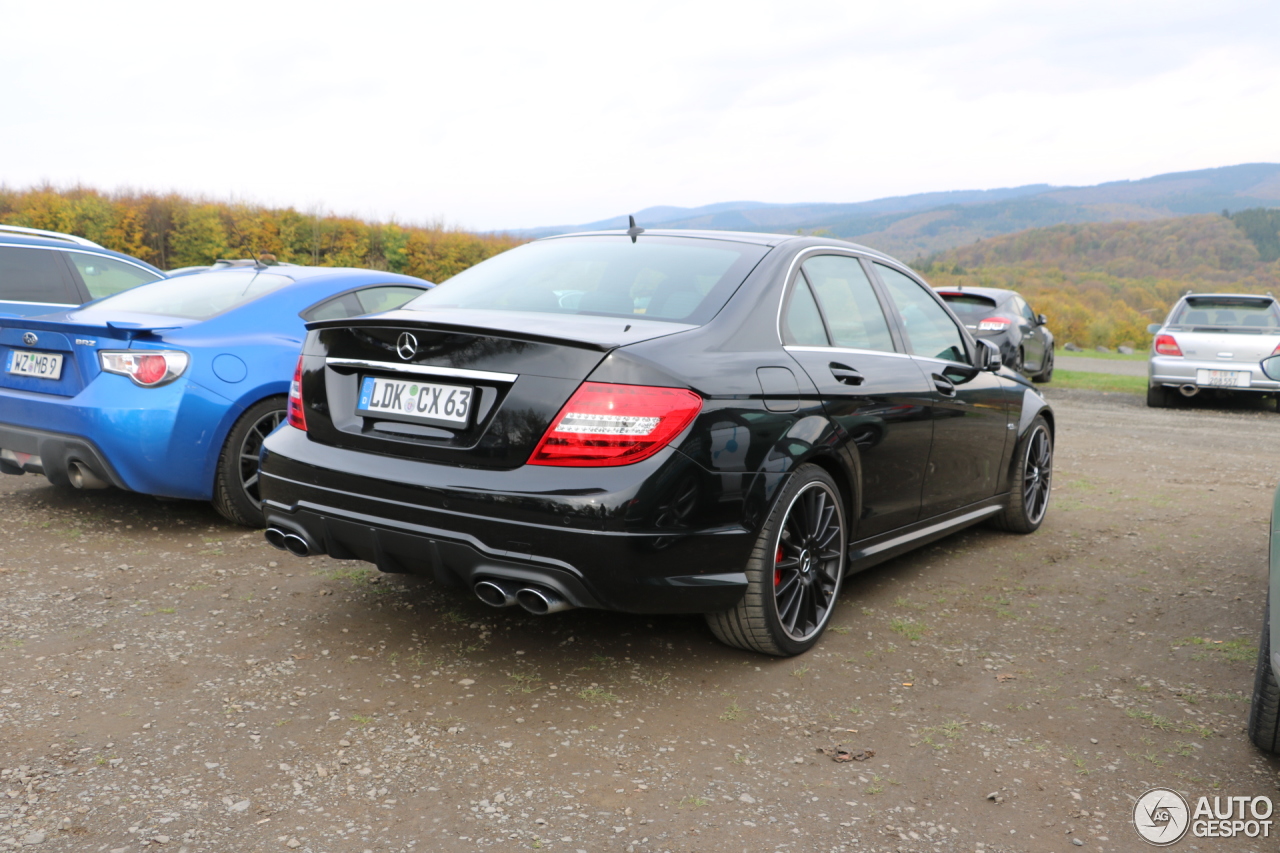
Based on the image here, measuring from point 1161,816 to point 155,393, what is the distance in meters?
4.40

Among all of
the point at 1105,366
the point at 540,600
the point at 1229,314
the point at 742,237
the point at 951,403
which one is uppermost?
the point at 742,237

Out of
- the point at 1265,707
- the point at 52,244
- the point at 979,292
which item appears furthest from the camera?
the point at 979,292

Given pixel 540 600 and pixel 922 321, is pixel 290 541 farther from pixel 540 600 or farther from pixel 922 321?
pixel 922 321

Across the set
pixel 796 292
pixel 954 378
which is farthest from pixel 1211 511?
pixel 796 292

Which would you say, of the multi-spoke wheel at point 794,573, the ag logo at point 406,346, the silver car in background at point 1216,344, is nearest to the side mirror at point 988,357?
the multi-spoke wheel at point 794,573

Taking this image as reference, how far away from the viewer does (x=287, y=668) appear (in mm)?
3398

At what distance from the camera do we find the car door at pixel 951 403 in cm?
449

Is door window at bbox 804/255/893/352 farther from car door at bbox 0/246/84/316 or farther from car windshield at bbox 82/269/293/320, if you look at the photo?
car door at bbox 0/246/84/316

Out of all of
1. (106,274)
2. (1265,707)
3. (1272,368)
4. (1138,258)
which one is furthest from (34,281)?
(1138,258)

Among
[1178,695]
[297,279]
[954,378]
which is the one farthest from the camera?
[297,279]

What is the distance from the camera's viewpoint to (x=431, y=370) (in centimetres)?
316

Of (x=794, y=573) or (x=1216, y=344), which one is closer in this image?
(x=794, y=573)

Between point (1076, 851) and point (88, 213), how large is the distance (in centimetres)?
2517

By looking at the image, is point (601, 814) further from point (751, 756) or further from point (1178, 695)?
point (1178, 695)
